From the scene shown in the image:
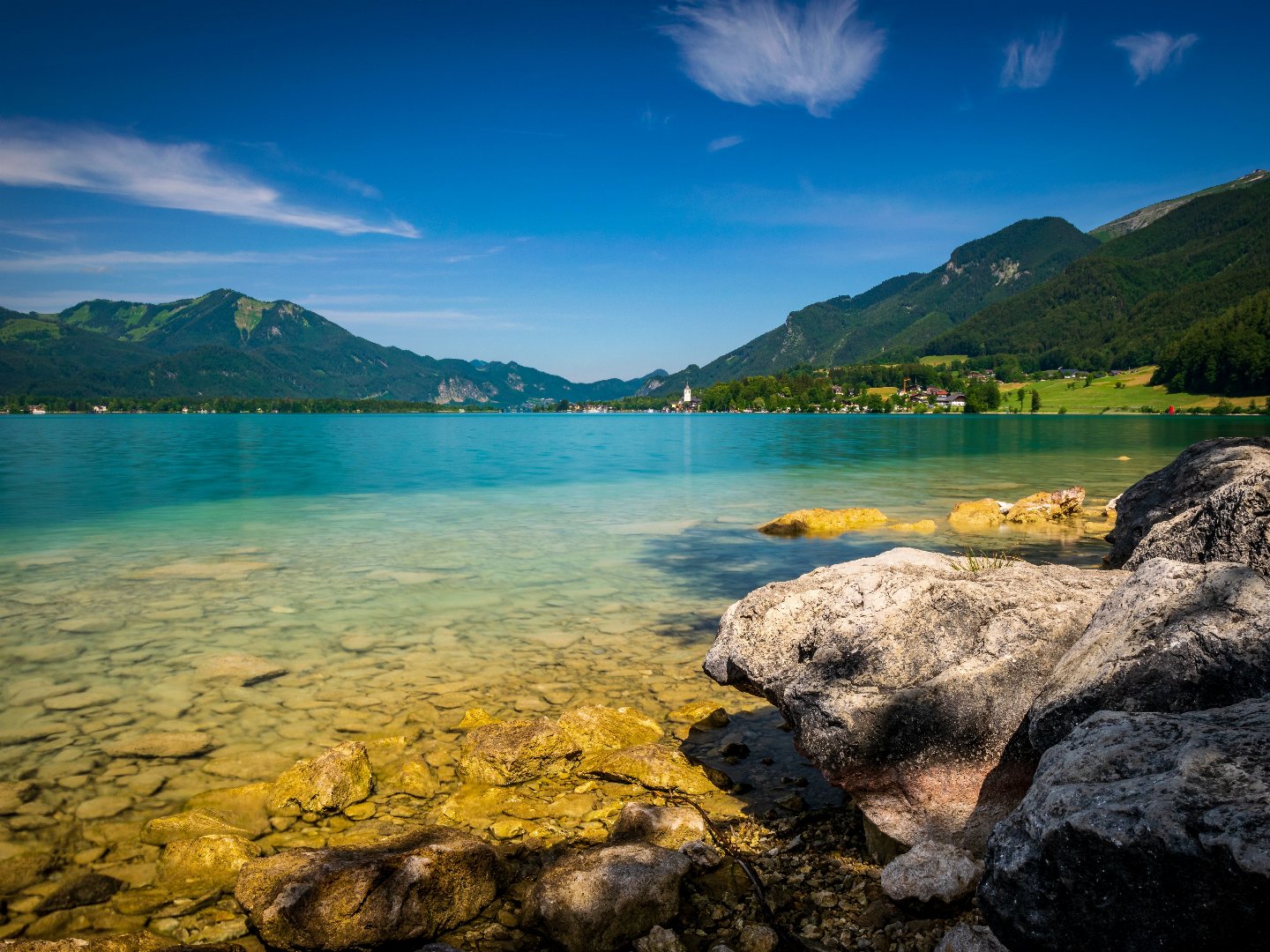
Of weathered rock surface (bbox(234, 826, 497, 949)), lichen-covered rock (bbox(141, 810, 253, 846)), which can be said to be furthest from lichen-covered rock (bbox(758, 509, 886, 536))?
lichen-covered rock (bbox(141, 810, 253, 846))

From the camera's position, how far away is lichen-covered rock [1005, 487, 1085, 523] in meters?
25.6

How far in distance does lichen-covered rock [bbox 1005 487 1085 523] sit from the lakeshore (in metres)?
1.92

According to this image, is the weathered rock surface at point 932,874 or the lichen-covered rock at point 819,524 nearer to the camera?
the weathered rock surface at point 932,874

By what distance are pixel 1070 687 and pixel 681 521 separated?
921 inches

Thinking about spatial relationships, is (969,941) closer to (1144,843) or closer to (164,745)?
(1144,843)

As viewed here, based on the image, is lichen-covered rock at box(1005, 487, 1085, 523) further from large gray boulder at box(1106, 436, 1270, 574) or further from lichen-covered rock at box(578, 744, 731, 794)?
lichen-covered rock at box(578, 744, 731, 794)

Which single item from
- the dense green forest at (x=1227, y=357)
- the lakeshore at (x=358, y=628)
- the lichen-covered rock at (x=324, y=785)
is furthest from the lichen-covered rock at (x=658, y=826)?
the dense green forest at (x=1227, y=357)

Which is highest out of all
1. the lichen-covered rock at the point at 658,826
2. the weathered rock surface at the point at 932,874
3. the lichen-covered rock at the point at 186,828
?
the weathered rock surface at the point at 932,874

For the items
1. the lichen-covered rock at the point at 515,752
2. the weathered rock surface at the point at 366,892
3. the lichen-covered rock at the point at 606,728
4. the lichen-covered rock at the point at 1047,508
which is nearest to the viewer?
the weathered rock surface at the point at 366,892

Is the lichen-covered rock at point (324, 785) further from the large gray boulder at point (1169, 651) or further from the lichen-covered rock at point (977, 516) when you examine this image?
the lichen-covered rock at point (977, 516)

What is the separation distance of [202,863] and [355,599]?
10.4 meters

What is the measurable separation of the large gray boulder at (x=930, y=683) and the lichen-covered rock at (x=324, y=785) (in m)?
4.45

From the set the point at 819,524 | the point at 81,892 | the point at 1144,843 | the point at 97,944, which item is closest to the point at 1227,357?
the point at 819,524

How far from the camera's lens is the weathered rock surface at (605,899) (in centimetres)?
506
